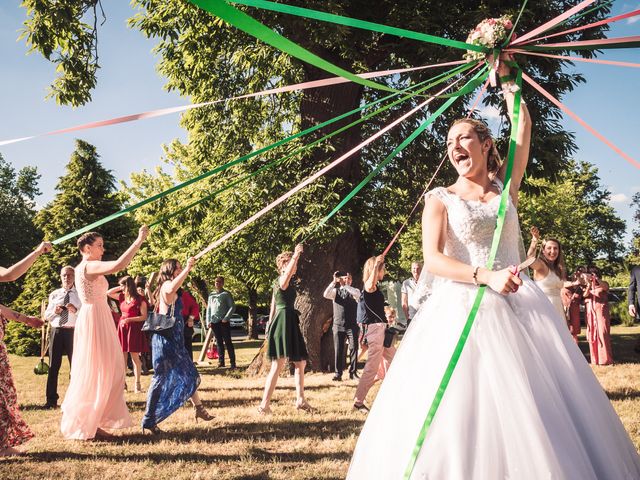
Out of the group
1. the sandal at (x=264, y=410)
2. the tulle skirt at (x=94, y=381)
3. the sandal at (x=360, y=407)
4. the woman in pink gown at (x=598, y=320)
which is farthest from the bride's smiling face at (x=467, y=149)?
the woman in pink gown at (x=598, y=320)

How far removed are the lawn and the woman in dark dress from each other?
0.88ft

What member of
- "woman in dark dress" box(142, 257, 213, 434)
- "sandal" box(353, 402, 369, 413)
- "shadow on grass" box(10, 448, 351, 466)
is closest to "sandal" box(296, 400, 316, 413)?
"sandal" box(353, 402, 369, 413)

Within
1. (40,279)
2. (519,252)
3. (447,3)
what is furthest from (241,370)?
(40,279)

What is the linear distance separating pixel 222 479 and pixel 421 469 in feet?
8.90

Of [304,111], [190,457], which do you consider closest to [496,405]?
[190,457]

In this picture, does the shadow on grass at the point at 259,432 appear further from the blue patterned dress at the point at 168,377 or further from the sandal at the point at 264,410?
the sandal at the point at 264,410

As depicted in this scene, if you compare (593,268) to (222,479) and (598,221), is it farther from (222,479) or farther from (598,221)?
(598,221)

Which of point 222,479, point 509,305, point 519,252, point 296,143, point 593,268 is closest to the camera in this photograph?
point 509,305

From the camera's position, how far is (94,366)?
6.32 meters

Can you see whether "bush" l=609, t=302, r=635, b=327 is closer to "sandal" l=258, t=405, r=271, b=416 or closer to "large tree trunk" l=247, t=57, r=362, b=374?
"large tree trunk" l=247, t=57, r=362, b=374

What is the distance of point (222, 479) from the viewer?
15.3 ft

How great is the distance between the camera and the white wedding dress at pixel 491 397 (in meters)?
2.41

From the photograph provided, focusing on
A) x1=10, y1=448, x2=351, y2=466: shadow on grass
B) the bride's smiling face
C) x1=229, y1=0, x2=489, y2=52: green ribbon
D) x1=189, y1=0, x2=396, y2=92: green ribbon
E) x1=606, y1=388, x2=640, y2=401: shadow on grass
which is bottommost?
x1=10, y1=448, x2=351, y2=466: shadow on grass

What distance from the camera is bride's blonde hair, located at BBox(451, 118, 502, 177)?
3111 mm
